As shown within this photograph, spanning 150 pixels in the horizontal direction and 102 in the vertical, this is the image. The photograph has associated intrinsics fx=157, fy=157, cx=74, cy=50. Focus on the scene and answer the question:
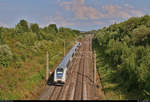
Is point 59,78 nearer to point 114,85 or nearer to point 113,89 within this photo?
point 113,89

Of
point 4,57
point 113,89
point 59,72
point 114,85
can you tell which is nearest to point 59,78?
point 59,72

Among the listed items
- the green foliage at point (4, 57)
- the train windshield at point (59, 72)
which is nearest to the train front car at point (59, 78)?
the train windshield at point (59, 72)

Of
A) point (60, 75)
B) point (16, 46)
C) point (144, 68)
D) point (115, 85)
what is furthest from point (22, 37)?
point (144, 68)

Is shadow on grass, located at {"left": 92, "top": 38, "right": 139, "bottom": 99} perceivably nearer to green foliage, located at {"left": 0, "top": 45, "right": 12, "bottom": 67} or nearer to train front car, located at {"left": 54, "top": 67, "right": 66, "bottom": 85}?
train front car, located at {"left": 54, "top": 67, "right": 66, "bottom": 85}

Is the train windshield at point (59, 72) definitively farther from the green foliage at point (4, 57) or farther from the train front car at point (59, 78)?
the green foliage at point (4, 57)

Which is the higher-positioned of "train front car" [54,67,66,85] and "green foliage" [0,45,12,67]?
"green foliage" [0,45,12,67]

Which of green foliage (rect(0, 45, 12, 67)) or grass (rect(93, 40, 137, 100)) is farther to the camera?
green foliage (rect(0, 45, 12, 67))

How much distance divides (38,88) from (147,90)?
16.1 metres

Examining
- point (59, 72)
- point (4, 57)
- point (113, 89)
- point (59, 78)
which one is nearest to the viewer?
point (113, 89)

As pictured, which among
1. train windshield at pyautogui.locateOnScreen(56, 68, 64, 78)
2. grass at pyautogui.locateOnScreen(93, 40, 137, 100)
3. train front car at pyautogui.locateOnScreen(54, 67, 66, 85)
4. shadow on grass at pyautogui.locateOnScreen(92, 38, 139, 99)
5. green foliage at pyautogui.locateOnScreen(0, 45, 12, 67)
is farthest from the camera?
green foliage at pyautogui.locateOnScreen(0, 45, 12, 67)

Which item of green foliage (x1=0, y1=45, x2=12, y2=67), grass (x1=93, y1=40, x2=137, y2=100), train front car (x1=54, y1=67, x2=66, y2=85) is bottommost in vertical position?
grass (x1=93, y1=40, x2=137, y2=100)

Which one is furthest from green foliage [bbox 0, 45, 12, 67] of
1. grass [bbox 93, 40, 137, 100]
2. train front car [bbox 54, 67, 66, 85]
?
grass [bbox 93, 40, 137, 100]

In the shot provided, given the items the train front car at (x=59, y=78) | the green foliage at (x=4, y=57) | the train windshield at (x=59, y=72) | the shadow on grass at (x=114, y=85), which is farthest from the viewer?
the green foliage at (x=4, y=57)

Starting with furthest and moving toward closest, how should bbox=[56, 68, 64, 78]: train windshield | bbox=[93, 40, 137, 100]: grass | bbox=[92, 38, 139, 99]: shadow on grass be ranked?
bbox=[56, 68, 64, 78]: train windshield → bbox=[92, 38, 139, 99]: shadow on grass → bbox=[93, 40, 137, 100]: grass
